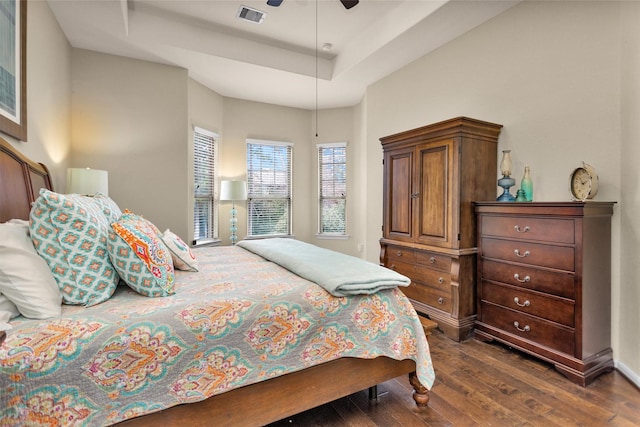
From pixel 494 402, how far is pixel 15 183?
3.01m

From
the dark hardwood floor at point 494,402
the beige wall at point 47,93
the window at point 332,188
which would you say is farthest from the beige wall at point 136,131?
the dark hardwood floor at point 494,402

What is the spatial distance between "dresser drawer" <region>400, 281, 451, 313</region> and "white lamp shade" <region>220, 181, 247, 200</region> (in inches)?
104

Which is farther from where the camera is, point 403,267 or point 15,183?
point 403,267

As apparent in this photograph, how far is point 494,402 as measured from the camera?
176 cm

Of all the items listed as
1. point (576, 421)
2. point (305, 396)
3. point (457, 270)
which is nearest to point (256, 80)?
point (457, 270)

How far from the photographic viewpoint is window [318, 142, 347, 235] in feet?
17.6

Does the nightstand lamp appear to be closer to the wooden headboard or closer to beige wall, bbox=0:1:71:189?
beige wall, bbox=0:1:71:189

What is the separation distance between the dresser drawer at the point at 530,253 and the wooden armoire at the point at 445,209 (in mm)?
159

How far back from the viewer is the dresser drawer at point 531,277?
203 cm

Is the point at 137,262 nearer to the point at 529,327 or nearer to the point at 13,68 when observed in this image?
the point at 13,68

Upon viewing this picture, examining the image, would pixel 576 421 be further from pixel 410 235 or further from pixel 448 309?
pixel 410 235

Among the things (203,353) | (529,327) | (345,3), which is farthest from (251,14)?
(529,327)

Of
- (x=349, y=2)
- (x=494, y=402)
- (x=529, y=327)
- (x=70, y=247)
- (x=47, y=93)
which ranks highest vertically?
(x=349, y=2)

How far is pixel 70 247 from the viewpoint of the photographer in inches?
49.9
